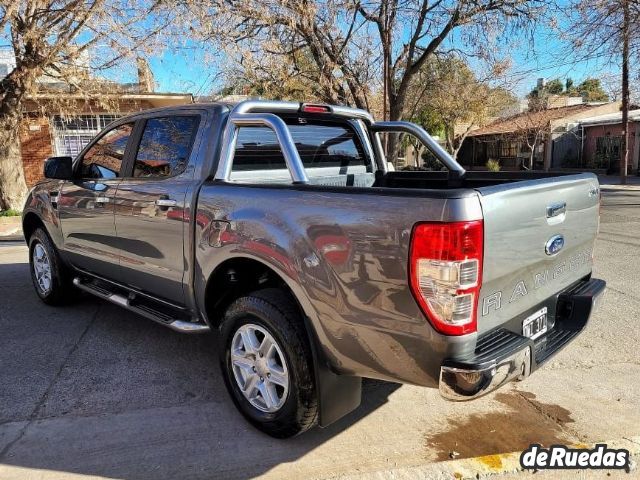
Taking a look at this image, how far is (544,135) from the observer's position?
32.0m

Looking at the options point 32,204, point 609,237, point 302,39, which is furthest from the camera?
point 302,39

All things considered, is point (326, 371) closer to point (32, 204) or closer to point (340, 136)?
point (340, 136)

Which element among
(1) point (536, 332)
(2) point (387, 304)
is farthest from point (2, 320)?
(1) point (536, 332)

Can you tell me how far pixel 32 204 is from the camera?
215 inches

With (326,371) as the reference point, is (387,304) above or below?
above

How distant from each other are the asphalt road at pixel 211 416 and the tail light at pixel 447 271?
0.99 m

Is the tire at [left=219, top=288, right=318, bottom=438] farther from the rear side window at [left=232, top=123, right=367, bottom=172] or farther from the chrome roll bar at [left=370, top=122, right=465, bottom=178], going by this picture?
the chrome roll bar at [left=370, top=122, right=465, bottom=178]

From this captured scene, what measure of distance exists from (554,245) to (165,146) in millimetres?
2691

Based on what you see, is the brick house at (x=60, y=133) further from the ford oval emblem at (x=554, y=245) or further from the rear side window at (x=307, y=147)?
the ford oval emblem at (x=554, y=245)

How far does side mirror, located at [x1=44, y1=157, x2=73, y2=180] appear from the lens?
15.2 ft

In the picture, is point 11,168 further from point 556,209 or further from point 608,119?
point 608,119

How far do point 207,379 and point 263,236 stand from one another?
1.49 m

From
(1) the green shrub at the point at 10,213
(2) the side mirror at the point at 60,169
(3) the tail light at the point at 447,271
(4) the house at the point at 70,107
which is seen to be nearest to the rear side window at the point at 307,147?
(3) the tail light at the point at 447,271

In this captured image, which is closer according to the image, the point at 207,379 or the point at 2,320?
the point at 207,379
